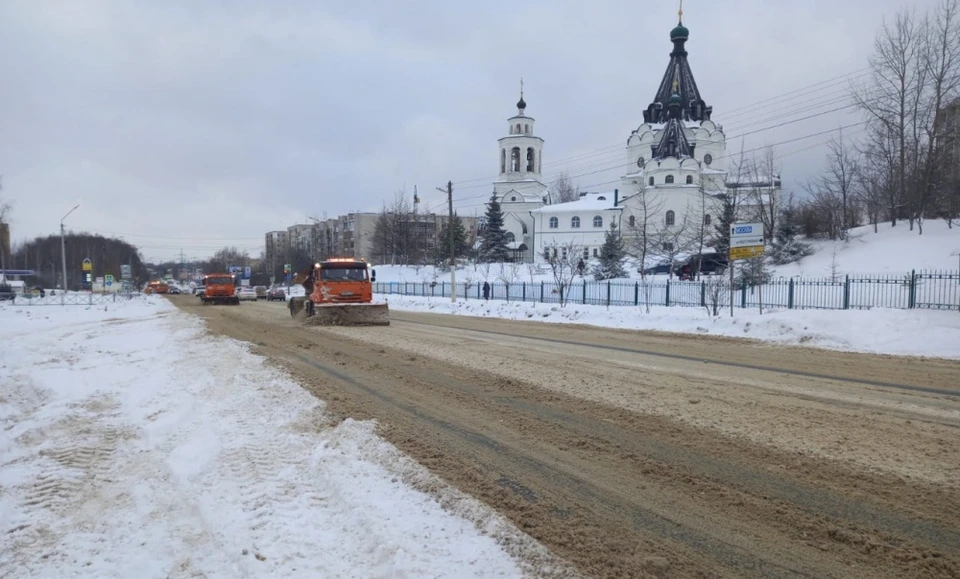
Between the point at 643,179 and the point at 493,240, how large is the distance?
906 inches

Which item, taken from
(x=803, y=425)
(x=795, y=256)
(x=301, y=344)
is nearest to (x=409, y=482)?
(x=803, y=425)

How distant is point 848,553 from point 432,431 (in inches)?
168

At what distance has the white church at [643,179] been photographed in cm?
7319

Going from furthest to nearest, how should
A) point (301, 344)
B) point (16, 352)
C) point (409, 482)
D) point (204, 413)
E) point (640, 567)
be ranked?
point (301, 344), point (16, 352), point (204, 413), point (409, 482), point (640, 567)

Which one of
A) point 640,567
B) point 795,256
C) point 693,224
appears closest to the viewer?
point 640,567

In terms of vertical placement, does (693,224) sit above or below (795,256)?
above

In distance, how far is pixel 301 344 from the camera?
1545cm

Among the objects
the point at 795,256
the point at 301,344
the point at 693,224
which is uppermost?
the point at 693,224

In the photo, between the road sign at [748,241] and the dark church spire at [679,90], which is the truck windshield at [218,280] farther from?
the dark church spire at [679,90]

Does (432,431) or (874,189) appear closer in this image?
(432,431)

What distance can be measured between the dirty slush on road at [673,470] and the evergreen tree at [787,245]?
36.9 meters

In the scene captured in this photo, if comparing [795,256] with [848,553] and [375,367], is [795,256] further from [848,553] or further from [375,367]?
[848,553]

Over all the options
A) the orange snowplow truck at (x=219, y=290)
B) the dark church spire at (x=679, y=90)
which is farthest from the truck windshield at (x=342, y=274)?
the dark church spire at (x=679, y=90)

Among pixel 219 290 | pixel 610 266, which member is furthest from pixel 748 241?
pixel 219 290
